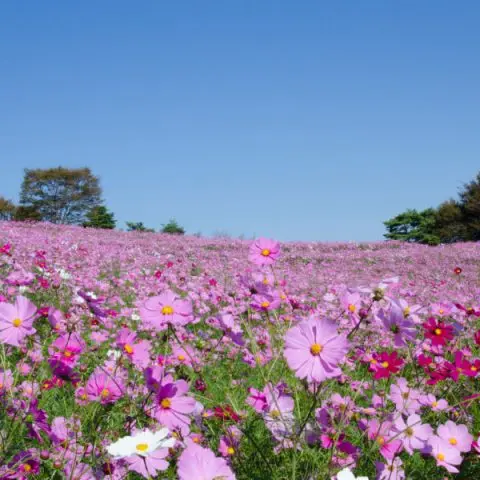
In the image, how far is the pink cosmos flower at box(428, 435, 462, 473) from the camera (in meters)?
1.68

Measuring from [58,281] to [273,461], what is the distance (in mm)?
3150

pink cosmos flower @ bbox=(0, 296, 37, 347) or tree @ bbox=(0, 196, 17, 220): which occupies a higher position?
tree @ bbox=(0, 196, 17, 220)

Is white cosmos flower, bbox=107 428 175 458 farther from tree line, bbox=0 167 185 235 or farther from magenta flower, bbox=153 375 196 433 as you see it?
tree line, bbox=0 167 185 235

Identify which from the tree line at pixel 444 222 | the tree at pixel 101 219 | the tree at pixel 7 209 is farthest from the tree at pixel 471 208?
the tree at pixel 7 209

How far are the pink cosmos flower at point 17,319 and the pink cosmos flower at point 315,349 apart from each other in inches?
28.1

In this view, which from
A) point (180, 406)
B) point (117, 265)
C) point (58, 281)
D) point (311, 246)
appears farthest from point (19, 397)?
point (311, 246)

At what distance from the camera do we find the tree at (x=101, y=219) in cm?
4303

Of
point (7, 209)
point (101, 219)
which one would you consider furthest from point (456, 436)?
point (7, 209)

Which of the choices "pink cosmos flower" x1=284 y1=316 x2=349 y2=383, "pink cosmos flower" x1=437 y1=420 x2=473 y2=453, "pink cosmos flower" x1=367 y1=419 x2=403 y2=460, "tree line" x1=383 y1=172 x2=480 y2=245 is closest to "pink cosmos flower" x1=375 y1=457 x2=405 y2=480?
"pink cosmos flower" x1=367 y1=419 x2=403 y2=460

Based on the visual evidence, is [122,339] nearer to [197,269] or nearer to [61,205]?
[197,269]

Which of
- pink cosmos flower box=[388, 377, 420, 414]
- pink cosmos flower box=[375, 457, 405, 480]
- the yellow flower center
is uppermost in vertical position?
the yellow flower center

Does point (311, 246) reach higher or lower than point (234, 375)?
higher

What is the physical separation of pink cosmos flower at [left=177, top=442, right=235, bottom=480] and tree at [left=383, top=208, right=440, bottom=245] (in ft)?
124

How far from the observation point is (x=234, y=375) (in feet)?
13.1
